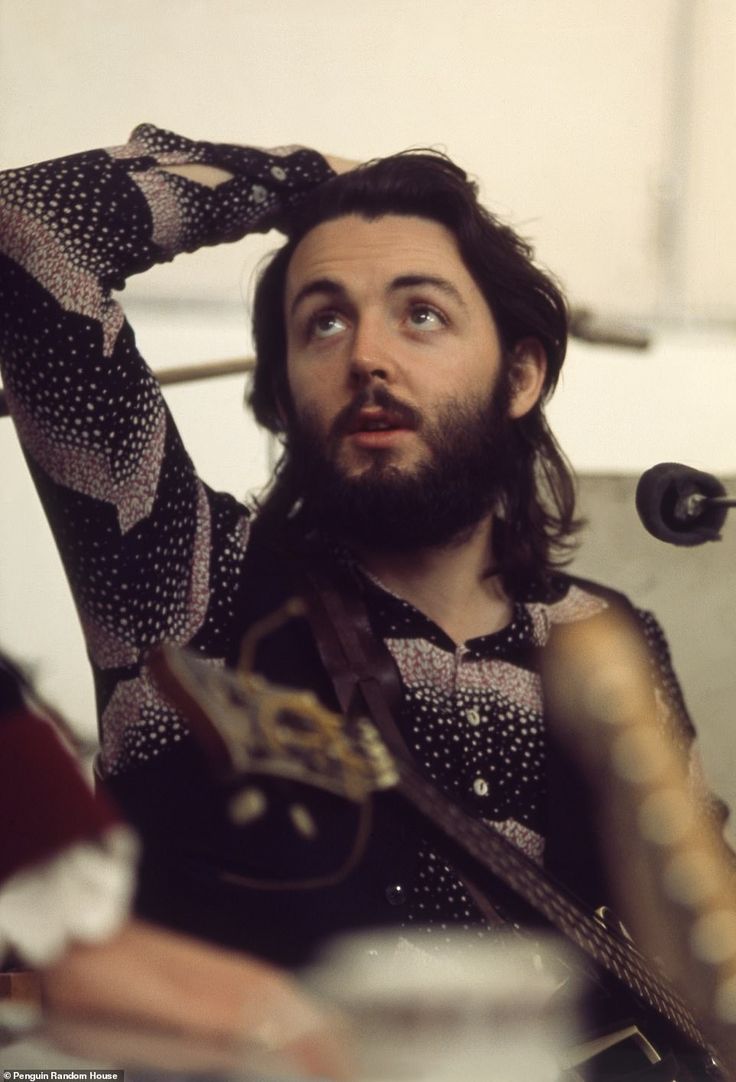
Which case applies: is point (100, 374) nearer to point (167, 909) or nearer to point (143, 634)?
point (143, 634)

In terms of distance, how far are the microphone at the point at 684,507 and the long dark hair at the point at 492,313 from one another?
13 cm

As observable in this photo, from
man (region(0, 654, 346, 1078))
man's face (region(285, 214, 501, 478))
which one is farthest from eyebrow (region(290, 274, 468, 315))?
man (region(0, 654, 346, 1078))

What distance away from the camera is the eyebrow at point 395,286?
2.84ft

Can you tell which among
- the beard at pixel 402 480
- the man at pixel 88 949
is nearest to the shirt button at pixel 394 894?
the man at pixel 88 949

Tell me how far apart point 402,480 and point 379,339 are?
9 centimetres

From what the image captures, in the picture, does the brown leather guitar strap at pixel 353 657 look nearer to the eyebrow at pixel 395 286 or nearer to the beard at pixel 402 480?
the beard at pixel 402 480

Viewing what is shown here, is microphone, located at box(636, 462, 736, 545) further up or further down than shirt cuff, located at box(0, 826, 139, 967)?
further up

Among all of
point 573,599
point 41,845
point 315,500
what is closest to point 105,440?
point 315,500

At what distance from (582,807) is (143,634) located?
0.31 m

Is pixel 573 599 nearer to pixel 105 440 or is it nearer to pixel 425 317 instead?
pixel 425 317

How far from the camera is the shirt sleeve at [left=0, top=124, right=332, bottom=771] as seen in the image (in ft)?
2.58

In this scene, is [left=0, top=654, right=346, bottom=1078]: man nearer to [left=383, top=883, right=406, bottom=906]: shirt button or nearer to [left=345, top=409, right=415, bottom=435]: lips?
[left=383, top=883, right=406, bottom=906]: shirt button

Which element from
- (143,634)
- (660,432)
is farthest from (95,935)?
(660,432)

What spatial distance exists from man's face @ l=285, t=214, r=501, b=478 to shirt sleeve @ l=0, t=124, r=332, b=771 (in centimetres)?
11
